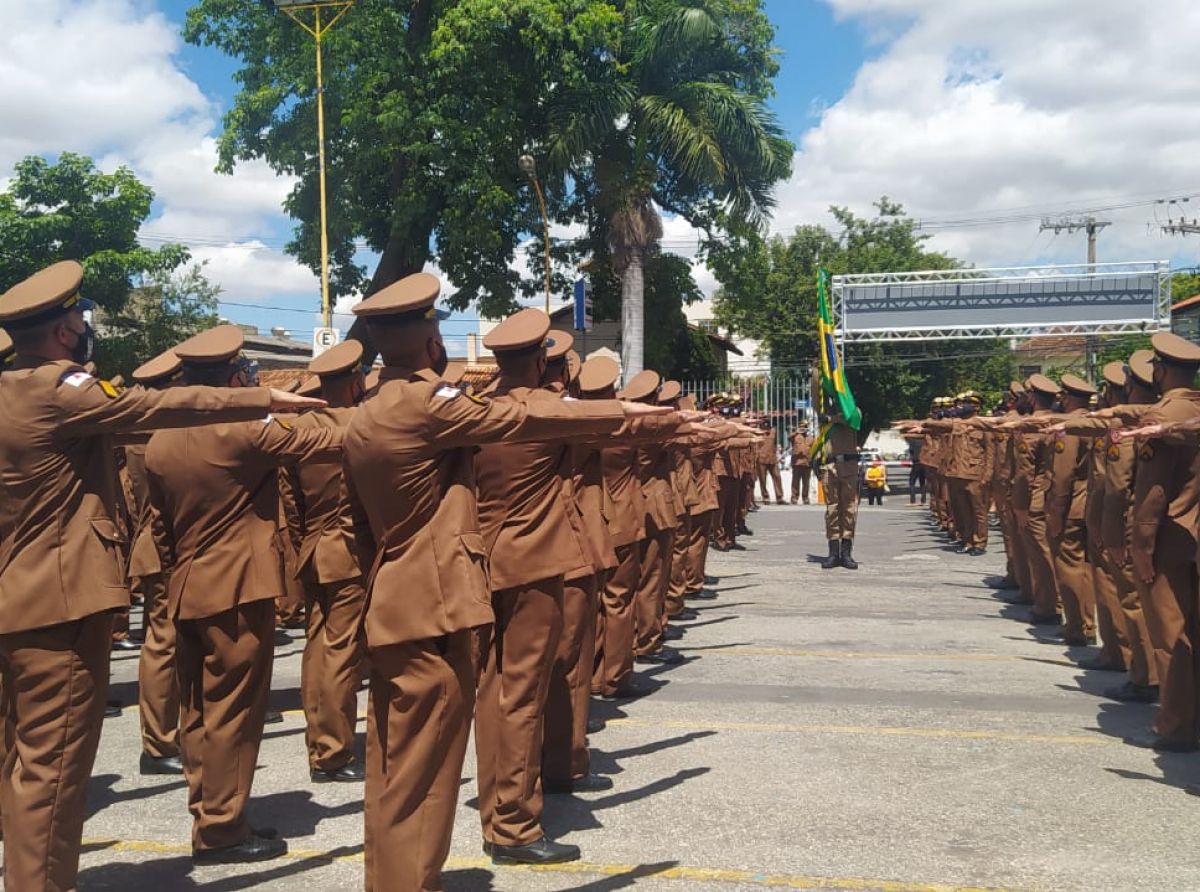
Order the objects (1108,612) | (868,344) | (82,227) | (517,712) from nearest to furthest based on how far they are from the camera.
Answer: (517,712), (1108,612), (82,227), (868,344)

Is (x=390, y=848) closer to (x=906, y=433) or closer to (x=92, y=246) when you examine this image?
A: (x=906, y=433)

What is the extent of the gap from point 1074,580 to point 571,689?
5586 mm

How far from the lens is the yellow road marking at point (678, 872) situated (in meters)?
4.30

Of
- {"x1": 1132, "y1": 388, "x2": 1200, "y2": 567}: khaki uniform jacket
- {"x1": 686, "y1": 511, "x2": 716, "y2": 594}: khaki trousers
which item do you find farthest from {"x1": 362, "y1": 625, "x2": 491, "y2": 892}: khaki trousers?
{"x1": 686, "y1": 511, "x2": 716, "y2": 594}: khaki trousers

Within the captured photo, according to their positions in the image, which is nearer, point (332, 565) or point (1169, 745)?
point (332, 565)

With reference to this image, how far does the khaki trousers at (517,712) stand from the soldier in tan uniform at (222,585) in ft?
3.16

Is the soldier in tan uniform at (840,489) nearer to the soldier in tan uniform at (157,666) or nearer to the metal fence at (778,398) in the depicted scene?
the soldier in tan uniform at (157,666)

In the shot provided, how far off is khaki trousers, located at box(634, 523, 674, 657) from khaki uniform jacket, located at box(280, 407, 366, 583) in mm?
2761

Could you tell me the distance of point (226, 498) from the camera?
4996 millimetres

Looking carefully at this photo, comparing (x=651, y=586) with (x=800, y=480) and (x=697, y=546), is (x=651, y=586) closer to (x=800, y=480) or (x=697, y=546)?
(x=697, y=546)

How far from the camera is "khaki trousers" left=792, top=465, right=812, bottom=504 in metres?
27.0

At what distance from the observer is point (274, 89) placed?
25.3 metres

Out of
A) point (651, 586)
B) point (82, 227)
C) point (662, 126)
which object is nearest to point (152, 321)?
point (82, 227)

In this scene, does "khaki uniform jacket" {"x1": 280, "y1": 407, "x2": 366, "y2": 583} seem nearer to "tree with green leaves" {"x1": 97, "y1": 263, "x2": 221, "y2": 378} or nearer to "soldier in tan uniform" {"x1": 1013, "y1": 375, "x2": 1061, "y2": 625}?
"soldier in tan uniform" {"x1": 1013, "y1": 375, "x2": 1061, "y2": 625}
